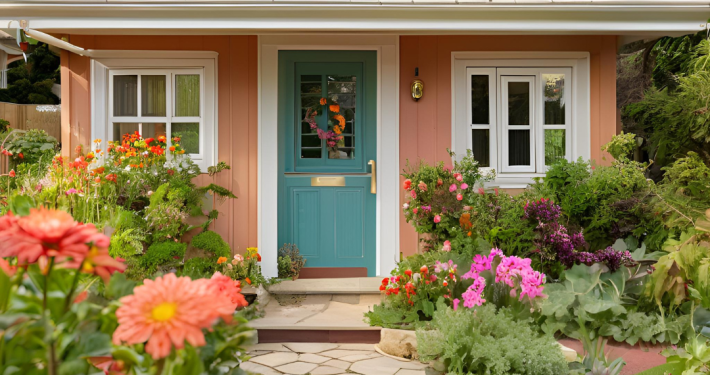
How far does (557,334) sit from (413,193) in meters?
1.82

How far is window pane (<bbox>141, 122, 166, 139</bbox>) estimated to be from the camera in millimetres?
5867

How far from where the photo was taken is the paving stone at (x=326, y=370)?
370 cm

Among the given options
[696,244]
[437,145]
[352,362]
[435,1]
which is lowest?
[352,362]

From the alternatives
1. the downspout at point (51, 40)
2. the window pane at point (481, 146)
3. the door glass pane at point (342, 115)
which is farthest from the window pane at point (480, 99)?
the downspout at point (51, 40)

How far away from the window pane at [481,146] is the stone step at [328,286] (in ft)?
5.44

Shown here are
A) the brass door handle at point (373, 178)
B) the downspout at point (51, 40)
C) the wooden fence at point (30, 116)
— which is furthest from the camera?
the wooden fence at point (30, 116)

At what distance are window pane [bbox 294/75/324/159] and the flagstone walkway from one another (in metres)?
2.24

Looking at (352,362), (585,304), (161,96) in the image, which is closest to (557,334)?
(585,304)

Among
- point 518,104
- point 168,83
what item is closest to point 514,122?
point 518,104

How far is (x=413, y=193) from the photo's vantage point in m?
5.28

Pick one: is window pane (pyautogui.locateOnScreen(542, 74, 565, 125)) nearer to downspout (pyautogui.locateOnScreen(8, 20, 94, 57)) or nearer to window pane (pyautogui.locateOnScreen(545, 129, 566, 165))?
window pane (pyautogui.locateOnScreen(545, 129, 566, 165))

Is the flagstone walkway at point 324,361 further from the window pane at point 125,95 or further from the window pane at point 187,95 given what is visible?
the window pane at point 125,95

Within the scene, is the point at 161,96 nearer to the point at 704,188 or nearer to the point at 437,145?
the point at 437,145

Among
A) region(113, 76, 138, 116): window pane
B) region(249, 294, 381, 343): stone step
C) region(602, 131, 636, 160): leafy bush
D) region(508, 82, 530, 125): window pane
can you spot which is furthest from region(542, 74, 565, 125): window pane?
Answer: region(113, 76, 138, 116): window pane
